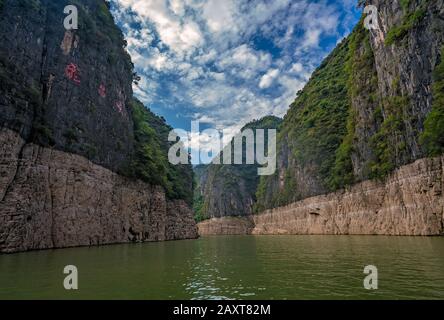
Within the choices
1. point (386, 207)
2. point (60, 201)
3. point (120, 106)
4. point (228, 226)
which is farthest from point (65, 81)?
point (228, 226)

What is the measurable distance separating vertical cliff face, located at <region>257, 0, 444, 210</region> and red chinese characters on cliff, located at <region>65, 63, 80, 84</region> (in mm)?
38428

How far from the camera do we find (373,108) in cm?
4953

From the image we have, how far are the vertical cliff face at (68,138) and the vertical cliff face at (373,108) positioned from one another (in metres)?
34.2

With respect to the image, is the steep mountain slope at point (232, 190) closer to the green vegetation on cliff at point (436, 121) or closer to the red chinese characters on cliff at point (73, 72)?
the green vegetation on cliff at point (436, 121)

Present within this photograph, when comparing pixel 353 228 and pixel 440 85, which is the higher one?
pixel 440 85

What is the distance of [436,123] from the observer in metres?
32.2

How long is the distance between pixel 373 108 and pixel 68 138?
44315 mm

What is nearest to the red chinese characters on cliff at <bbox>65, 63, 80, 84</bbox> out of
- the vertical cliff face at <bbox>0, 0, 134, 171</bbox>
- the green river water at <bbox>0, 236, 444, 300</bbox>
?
the vertical cliff face at <bbox>0, 0, 134, 171</bbox>

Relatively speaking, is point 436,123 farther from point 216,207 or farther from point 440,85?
point 216,207

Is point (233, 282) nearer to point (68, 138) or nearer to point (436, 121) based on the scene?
point (68, 138)

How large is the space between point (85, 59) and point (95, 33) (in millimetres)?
5317

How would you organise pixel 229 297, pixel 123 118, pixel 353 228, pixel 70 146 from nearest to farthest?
pixel 229 297
pixel 70 146
pixel 123 118
pixel 353 228

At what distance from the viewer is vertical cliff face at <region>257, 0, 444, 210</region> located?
3466 cm

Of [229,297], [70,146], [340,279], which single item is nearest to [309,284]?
[340,279]
